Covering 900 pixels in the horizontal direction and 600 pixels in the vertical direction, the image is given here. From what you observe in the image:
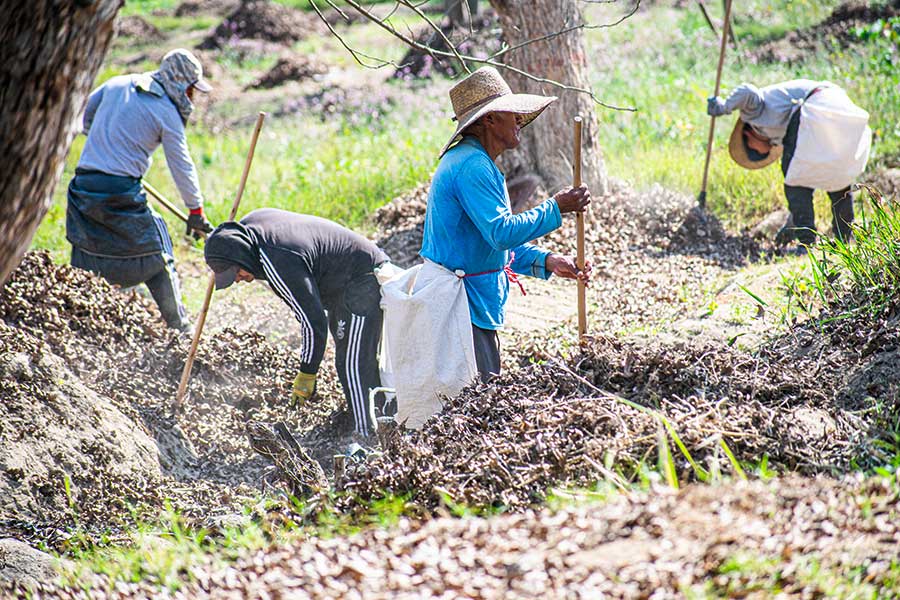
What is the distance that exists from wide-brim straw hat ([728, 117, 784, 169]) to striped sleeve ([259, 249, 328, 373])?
13.3 feet

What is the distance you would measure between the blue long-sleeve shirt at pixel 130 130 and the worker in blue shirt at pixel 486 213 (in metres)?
2.64

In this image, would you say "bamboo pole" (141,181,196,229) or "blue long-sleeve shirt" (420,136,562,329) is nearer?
"blue long-sleeve shirt" (420,136,562,329)

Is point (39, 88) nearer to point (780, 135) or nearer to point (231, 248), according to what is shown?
point (231, 248)

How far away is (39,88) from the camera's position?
2.42m

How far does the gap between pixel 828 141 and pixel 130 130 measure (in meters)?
4.94

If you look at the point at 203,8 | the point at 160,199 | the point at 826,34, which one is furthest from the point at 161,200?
the point at 203,8

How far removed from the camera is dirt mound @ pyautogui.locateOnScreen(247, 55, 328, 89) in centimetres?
1608

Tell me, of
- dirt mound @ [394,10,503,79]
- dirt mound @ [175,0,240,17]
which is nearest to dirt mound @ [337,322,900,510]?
dirt mound @ [394,10,503,79]

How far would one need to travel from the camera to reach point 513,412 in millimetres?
3605

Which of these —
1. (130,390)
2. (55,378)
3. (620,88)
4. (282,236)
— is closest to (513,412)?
(282,236)

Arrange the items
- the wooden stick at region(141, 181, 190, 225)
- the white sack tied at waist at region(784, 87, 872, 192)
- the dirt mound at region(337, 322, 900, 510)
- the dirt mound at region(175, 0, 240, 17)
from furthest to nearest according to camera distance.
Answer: the dirt mound at region(175, 0, 240, 17) → the white sack tied at waist at region(784, 87, 872, 192) → the wooden stick at region(141, 181, 190, 225) → the dirt mound at region(337, 322, 900, 510)

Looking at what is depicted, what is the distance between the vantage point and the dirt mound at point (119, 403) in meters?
4.44

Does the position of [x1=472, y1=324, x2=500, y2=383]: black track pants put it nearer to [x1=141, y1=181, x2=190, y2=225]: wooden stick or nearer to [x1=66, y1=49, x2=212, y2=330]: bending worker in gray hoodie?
[x1=66, y1=49, x2=212, y2=330]: bending worker in gray hoodie

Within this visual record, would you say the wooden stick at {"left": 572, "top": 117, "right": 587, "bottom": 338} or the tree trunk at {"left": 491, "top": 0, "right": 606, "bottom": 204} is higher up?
the tree trunk at {"left": 491, "top": 0, "right": 606, "bottom": 204}
